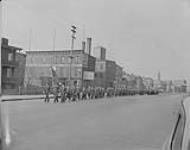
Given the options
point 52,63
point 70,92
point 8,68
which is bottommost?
point 70,92

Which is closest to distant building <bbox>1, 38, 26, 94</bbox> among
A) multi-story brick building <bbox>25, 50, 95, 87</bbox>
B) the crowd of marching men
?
multi-story brick building <bbox>25, 50, 95, 87</bbox>

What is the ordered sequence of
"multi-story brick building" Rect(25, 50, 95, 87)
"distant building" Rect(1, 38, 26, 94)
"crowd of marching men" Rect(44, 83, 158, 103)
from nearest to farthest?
"distant building" Rect(1, 38, 26, 94), "multi-story brick building" Rect(25, 50, 95, 87), "crowd of marching men" Rect(44, 83, 158, 103)

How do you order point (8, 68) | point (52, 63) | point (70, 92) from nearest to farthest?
point (8, 68) → point (52, 63) → point (70, 92)

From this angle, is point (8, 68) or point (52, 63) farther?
point (52, 63)

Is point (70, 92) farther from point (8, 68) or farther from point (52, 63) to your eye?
point (8, 68)

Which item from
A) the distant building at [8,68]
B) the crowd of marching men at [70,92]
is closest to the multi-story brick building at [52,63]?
the distant building at [8,68]

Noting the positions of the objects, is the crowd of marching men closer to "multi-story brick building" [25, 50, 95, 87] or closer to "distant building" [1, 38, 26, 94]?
"multi-story brick building" [25, 50, 95, 87]

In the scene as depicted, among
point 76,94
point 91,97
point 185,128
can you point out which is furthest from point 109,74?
point 91,97

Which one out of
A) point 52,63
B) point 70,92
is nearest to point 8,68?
point 52,63

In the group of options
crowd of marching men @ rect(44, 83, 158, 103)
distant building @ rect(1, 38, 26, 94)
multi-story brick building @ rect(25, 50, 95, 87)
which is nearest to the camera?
distant building @ rect(1, 38, 26, 94)

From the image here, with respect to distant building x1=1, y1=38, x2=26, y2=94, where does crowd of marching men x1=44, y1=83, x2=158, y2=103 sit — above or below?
below

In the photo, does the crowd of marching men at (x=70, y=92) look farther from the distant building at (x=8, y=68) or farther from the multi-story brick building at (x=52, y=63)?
the distant building at (x=8, y=68)

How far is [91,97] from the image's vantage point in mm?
14336

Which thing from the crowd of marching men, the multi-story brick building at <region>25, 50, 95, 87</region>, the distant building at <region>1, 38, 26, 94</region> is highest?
the multi-story brick building at <region>25, 50, 95, 87</region>
